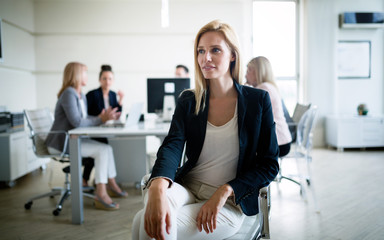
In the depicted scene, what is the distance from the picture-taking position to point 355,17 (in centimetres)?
653

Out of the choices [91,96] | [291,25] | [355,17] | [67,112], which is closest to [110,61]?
[91,96]

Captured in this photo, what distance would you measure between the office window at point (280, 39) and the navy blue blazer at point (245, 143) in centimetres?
563

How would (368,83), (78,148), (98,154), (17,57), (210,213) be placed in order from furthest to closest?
(368,83)
(17,57)
(98,154)
(78,148)
(210,213)

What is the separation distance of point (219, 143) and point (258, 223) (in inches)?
15.4

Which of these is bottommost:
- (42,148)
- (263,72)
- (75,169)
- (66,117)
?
(75,169)

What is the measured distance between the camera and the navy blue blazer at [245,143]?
55.9 inches

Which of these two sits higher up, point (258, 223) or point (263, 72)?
point (263, 72)

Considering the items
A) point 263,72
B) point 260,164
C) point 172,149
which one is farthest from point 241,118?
point 263,72

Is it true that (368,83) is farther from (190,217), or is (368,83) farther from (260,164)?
(190,217)

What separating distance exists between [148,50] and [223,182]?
512cm

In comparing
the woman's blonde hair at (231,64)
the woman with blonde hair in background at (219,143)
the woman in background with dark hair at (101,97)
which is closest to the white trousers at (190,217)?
the woman with blonde hair in background at (219,143)

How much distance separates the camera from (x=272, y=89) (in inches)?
116

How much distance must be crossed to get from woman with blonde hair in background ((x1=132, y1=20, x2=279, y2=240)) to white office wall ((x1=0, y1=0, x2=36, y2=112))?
4.11m

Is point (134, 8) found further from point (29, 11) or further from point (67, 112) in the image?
point (67, 112)
